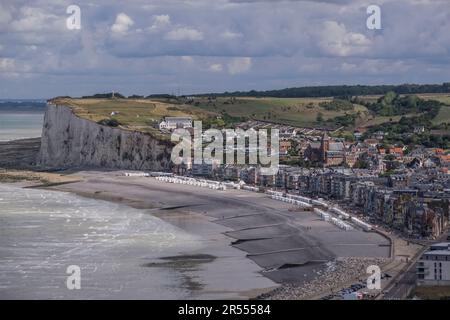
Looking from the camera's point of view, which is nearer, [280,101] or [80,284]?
[80,284]

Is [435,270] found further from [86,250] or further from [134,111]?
[134,111]

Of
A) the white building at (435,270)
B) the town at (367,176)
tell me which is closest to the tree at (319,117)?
the town at (367,176)

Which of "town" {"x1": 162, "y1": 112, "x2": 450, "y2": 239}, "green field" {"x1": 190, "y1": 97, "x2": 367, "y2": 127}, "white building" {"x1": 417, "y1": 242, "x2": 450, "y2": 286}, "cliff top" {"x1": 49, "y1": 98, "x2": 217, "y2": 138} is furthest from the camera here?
"green field" {"x1": 190, "y1": 97, "x2": 367, "y2": 127}

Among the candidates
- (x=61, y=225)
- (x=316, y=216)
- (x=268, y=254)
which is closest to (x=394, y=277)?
(x=268, y=254)

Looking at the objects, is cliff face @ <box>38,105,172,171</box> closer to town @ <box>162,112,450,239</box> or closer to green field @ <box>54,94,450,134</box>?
green field @ <box>54,94,450,134</box>

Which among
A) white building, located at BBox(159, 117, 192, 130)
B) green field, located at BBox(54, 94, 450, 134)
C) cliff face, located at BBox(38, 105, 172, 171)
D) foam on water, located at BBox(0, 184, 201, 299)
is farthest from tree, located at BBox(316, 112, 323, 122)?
foam on water, located at BBox(0, 184, 201, 299)

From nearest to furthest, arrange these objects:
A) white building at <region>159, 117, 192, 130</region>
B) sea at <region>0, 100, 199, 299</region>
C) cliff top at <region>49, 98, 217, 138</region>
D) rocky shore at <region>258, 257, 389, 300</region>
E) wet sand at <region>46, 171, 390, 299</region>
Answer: rocky shore at <region>258, 257, 389, 300</region> → sea at <region>0, 100, 199, 299</region> → wet sand at <region>46, 171, 390, 299</region> → white building at <region>159, 117, 192, 130</region> → cliff top at <region>49, 98, 217, 138</region>

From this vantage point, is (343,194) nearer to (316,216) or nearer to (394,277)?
(316,216)
